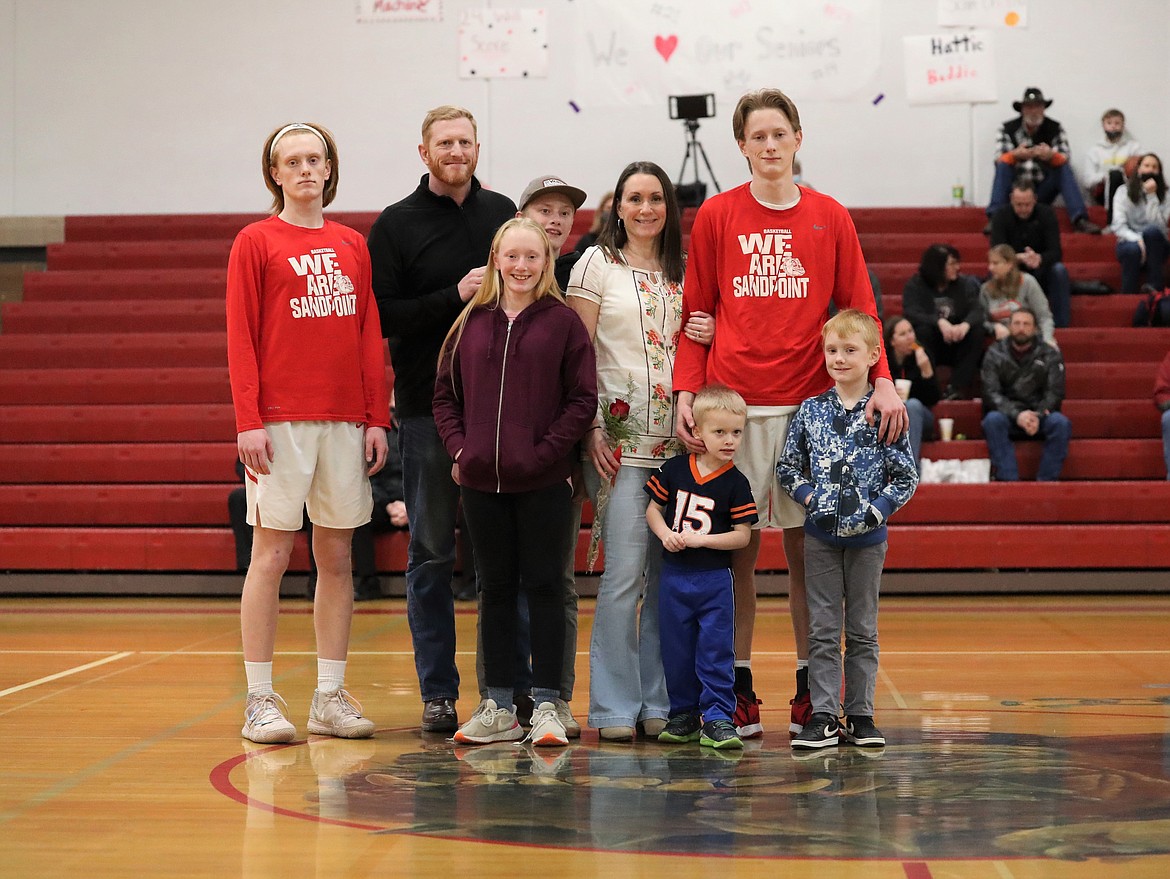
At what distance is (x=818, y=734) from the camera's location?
3199 millimetres

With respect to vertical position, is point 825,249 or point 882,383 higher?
point 825,249

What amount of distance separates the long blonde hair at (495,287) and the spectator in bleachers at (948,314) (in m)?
5.08

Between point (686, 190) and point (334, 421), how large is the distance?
6519 mm

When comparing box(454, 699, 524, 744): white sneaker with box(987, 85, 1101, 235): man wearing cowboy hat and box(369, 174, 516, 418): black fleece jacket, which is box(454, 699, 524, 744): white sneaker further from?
box(987, 85, 1101, 235): man wearing cowboy hat

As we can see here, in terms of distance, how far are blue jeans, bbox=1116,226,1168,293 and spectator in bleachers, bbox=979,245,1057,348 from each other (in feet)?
3.83

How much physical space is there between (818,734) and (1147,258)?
707cm

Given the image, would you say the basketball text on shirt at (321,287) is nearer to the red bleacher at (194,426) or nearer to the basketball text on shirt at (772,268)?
the basketball text on shirt at (772,268)

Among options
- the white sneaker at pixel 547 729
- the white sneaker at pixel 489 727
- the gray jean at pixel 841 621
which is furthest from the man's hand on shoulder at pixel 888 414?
the white sneaker at pixel 489 727

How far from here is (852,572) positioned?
10.9 feet

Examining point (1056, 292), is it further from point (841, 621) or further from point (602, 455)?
point (602, 455)

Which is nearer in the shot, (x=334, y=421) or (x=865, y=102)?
(x=334, y=421)

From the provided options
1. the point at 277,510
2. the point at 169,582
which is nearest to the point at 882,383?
the point at 277,510

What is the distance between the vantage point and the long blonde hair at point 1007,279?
27.0 feet

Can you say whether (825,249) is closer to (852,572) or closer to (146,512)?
(852,572)
